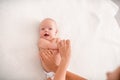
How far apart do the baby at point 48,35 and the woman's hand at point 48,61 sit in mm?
34

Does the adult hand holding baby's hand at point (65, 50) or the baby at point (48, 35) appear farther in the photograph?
the baby at point (48, 35)

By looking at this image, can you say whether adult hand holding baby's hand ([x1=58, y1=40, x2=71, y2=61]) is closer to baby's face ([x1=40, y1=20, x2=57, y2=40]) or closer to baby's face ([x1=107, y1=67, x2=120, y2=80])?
baby's face ([x1=40, y1=20, x2=57, y2=40])

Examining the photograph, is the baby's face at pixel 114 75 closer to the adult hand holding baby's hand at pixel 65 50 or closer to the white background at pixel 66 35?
the white background at pixel 66 35

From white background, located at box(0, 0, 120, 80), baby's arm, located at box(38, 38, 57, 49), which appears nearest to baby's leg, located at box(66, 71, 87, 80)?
white background, located at box(0, 0, 120, 80)

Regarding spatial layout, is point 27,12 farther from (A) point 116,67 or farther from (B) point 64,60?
(A) point 116,67

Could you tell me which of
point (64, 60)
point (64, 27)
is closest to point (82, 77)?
point (64, 60)

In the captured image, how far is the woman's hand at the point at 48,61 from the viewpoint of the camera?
133cm

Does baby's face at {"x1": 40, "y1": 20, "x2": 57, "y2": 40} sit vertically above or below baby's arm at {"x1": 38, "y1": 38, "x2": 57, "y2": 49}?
above

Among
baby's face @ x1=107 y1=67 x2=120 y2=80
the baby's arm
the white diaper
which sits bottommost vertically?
the white diaper

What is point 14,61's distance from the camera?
1344mm

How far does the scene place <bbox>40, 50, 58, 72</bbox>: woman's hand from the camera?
1.33 meters

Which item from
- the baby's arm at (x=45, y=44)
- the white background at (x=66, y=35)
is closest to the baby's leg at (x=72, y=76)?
the white background at (x=66, y=35)

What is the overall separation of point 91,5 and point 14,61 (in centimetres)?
54

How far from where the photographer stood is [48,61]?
4.36 feet
